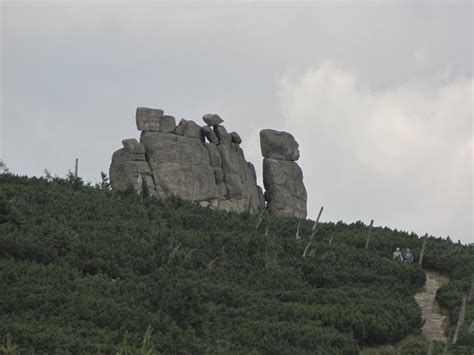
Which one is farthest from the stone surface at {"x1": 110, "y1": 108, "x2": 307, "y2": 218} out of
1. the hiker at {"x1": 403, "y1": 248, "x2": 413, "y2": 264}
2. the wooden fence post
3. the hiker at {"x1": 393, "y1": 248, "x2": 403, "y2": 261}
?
the wooden fence post

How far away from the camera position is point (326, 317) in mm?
41562

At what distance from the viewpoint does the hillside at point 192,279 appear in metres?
36.5

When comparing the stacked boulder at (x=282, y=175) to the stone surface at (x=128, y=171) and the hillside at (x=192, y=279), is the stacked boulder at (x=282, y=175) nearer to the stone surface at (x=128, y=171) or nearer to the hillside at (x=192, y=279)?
the stone surface at (x=128, y=171)

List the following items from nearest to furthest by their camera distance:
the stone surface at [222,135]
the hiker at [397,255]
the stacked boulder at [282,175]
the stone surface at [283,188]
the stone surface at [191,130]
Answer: the hiker at [397,255] < the stone surface at [191,130] < the stone surface at [222,135] < the stone surface at [283,188] < the stacked boulder at [282,175]

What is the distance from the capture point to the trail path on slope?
43244mm

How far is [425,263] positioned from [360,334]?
15.2 metres

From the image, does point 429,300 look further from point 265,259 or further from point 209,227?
point 209,227

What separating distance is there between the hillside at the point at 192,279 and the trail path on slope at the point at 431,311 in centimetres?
43

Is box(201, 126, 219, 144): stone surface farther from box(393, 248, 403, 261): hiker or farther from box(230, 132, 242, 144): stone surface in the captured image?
box(393, 248, 403, 261): hiker

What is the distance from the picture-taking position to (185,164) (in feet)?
238

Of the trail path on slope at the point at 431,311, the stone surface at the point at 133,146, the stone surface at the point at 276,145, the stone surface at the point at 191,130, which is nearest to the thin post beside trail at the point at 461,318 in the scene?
the trail path on slope at the point at 431,311

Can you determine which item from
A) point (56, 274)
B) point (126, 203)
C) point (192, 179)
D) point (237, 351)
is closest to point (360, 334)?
point (237, 351)

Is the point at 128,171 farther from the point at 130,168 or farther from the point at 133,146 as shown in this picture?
the point at 133,146

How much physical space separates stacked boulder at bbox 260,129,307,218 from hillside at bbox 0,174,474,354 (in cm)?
1390
